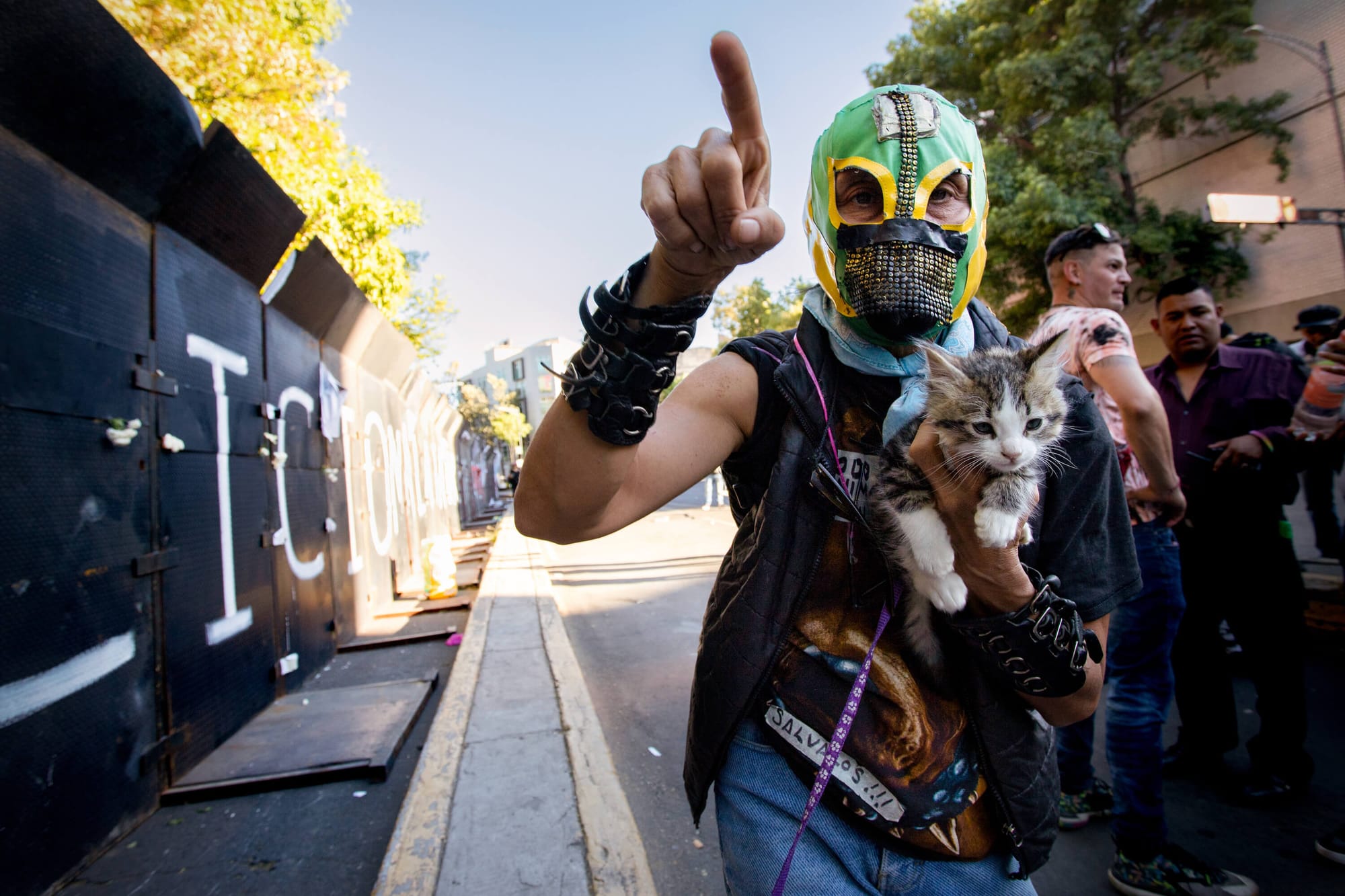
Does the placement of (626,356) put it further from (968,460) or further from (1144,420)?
(1144,420)

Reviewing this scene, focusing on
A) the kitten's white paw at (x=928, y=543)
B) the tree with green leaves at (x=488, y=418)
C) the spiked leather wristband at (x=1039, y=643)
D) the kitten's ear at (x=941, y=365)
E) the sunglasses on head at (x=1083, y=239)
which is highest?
the tree with green leaves at (x=488, y=418)

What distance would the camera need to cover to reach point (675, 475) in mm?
1337

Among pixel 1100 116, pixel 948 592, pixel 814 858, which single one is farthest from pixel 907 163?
pixel 1100 116

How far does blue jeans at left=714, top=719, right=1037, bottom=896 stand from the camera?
119cm

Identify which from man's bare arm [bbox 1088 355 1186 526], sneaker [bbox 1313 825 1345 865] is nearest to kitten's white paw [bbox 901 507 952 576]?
man's bare arm [bbox 1088 355 1186 526]

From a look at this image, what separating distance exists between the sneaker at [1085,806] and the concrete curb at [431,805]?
304 centimetres

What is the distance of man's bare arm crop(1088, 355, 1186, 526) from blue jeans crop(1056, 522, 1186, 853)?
25cm

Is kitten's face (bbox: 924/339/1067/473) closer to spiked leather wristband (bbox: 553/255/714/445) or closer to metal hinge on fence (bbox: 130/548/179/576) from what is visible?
spiked leather wristband (bbox: 553/255/714/445)

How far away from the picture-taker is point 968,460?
1.44 m

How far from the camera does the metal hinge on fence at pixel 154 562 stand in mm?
3141

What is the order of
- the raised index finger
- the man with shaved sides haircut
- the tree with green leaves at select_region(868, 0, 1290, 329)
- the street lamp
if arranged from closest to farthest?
the raised index finger < the man with shaved sides haircut < the street lamp < the tree with green leaves at select_region(868, 0, 1290, 329)

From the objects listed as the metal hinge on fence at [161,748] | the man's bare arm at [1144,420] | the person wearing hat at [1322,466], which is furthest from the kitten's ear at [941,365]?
the metal hinge on fence at [161,748]

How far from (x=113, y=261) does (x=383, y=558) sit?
5.64m

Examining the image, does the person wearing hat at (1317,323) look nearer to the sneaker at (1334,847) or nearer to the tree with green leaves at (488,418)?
the sneaker at (1334,847)
